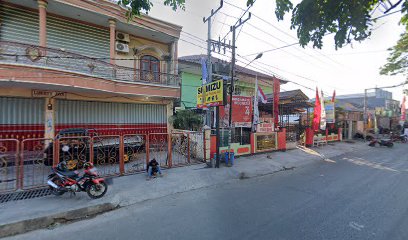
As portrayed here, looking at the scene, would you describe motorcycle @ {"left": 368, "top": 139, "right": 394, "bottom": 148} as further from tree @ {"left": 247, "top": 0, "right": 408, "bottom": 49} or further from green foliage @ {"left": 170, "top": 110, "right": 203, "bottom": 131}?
tree @ {"left": 247, "top": 0, "right": 408, "bottom": 49}

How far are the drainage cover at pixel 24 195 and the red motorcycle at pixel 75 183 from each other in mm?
453

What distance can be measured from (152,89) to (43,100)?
4747 millimetres

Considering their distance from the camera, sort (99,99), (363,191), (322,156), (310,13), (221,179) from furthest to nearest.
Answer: (322,156), (99,99), (221,179), (363,191), (310,13)

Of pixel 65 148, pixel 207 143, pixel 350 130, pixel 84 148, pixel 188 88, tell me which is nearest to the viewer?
pixel 65 148

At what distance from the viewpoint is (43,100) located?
8461 mm

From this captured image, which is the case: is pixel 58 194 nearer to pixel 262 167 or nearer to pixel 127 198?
pixel 127 198

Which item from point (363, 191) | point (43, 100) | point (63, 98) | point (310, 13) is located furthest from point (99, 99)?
point (363, 191)

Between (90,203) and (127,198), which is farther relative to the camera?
(127,198)

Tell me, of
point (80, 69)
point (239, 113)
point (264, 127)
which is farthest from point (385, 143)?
point (80, 69)

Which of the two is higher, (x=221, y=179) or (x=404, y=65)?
(x=404, y=65)

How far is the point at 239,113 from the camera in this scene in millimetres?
10438

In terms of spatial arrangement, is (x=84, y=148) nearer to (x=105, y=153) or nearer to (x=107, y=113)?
(x=105, y=153)

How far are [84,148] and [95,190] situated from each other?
218 centimetres

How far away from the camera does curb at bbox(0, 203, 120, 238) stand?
3.44 m
